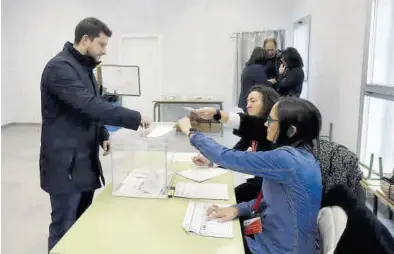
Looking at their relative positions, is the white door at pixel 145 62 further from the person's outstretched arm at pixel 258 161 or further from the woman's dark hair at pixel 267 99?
A: the person's outstretched arm at pixel 258 161

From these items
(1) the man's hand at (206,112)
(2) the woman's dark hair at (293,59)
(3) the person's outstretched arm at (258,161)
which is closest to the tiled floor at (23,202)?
(2) the woman's dark hair at (293,59)

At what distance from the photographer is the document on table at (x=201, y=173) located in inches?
71.9

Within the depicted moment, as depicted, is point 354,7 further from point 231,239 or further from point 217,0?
point 217,0

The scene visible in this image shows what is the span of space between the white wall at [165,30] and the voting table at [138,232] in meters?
5.54

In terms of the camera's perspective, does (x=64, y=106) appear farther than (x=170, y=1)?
No

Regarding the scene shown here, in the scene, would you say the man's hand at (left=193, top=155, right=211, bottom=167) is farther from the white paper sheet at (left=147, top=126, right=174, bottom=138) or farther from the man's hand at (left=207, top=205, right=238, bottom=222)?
the man's hand at (left=207, top=205, right=238, bottom=222)

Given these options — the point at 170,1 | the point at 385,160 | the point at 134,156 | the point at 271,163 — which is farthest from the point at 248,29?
the point at 271,163

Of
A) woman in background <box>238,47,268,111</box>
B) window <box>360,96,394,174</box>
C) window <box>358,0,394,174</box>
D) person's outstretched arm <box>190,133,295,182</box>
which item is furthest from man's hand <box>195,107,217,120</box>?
woman in background <box>238,47,268,111</box>

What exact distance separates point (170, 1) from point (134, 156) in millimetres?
5498

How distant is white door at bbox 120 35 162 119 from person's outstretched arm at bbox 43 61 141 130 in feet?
17.4

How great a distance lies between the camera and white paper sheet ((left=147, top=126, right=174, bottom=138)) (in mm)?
1762

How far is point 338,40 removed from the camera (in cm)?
340

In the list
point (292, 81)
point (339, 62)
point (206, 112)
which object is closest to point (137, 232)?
point (206, 112)

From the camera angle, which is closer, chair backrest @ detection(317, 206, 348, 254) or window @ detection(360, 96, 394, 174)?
chair backrest @ detection(317, 206, 348, 254)
